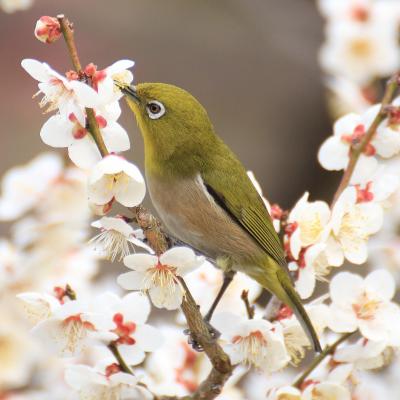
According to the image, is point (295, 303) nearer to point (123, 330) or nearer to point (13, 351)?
point (123, 330)

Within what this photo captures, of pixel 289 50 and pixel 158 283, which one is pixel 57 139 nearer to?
pixel 158 283

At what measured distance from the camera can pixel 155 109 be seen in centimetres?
225

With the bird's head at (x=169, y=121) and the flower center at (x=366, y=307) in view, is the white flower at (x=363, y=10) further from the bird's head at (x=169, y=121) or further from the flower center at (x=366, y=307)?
the flower center at (x=366, y=307)

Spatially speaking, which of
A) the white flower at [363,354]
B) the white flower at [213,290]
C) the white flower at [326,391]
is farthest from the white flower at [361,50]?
the white flower at [326,391]

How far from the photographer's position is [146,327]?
70.1 inches

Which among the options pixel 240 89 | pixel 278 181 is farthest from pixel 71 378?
pixel 240 89

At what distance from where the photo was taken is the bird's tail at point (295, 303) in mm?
1916

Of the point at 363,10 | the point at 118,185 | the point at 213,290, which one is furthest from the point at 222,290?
the point at 363,10

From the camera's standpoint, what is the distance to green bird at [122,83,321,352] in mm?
2283

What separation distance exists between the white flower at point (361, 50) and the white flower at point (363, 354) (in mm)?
2156

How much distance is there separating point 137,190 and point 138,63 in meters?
6.69

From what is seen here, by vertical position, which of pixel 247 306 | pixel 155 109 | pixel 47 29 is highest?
pixel 47 29

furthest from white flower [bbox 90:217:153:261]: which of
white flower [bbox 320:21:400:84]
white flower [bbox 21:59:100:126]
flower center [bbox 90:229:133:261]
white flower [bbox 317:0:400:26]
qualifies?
white flower [bbox 320:21:400:84]

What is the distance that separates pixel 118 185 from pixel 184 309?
320mm
